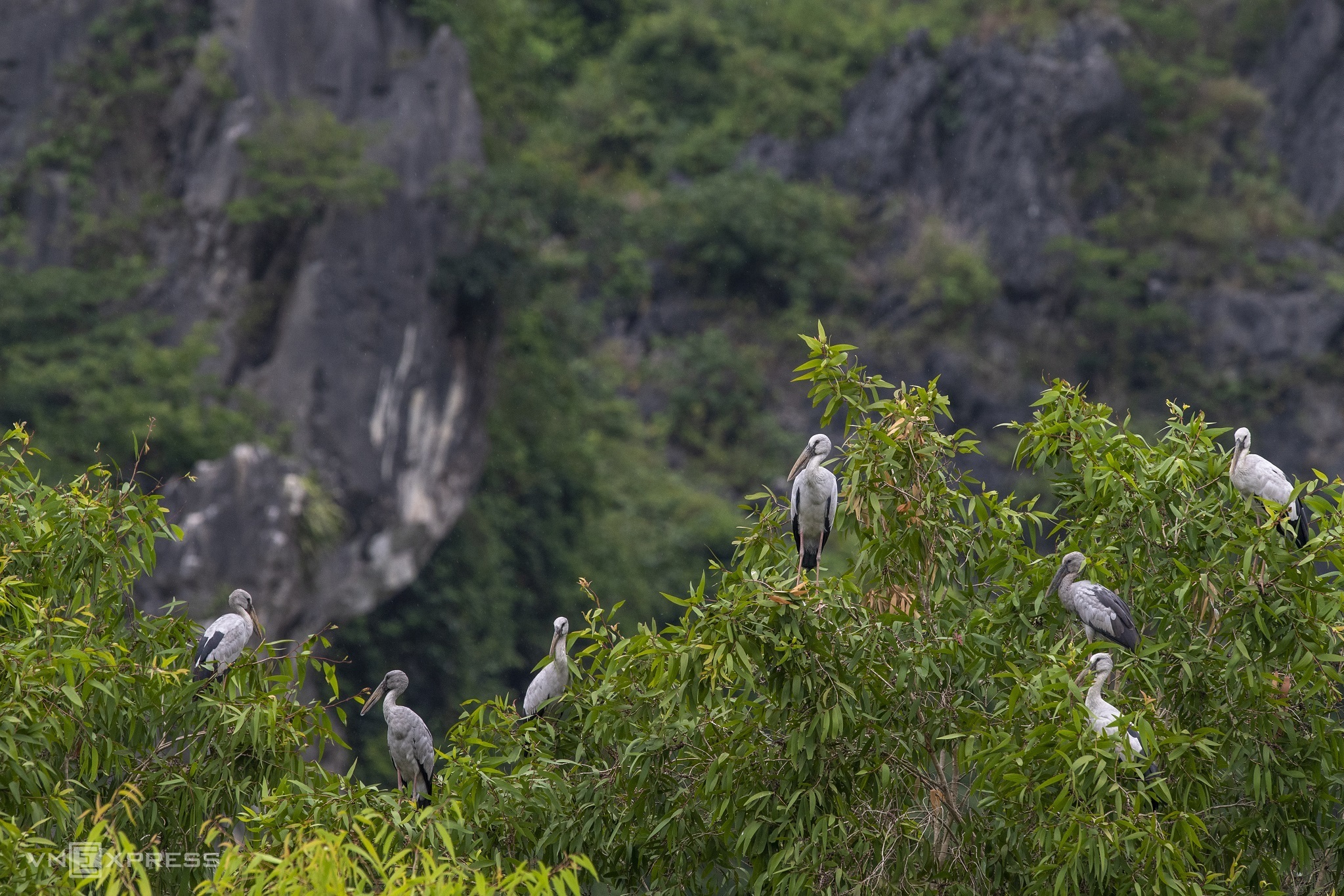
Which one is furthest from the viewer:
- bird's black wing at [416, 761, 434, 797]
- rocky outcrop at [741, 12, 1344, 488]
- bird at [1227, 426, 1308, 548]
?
rocky outcrop at [741, 12, 1344, 488]

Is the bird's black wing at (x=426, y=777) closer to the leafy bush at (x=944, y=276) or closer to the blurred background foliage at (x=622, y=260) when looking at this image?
the blurred background foliage at (x=622, y=260)

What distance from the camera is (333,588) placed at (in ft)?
75.8

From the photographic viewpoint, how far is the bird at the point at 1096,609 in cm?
718

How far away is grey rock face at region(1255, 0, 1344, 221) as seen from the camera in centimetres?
3450

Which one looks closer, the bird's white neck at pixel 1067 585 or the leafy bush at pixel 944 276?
the bird's white neck at pixel 1067 585

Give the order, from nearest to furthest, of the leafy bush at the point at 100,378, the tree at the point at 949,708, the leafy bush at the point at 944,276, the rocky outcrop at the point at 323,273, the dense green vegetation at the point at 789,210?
the tree at the point at 949,708
the leafy bush at the point at 100,378
the rocky outcrop at the point at 323,273
the dense green vegetation at the point at 789,210
the leafy bush at the point at 944,276

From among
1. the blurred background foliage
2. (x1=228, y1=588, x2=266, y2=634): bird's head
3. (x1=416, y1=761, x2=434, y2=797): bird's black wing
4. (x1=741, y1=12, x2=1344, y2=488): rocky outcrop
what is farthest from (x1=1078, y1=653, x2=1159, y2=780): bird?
(x1=741, y1=12, x2=1344, y2=488): rocky outcrop

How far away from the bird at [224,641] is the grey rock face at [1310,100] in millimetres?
31008

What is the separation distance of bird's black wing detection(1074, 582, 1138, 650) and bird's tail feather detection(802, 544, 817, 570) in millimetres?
1524

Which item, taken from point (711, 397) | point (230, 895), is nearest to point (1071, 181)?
point (711, 397)

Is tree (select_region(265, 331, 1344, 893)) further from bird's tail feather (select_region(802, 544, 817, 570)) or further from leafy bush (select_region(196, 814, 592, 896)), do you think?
leafy bush (select_region(196, 814, 592, 896))

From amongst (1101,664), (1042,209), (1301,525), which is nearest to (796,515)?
(1101,664)

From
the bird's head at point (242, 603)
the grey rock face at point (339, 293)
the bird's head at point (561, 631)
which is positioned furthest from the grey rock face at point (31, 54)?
the bird's head at point (561, 631)

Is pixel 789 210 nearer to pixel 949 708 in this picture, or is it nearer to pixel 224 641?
pixel 224 641
